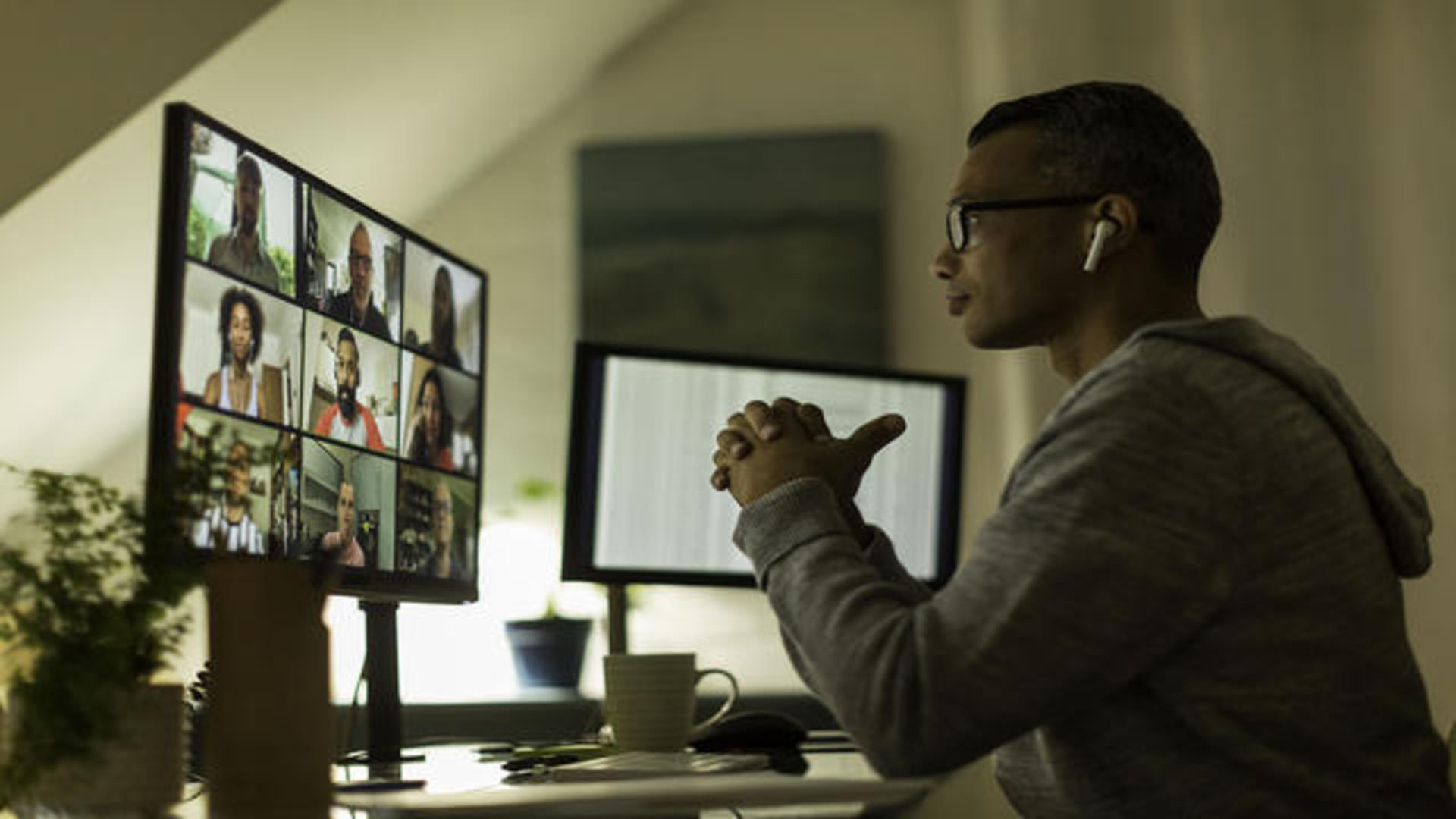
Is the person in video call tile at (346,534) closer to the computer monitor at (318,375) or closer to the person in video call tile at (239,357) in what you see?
the computer monitor at (318,375)

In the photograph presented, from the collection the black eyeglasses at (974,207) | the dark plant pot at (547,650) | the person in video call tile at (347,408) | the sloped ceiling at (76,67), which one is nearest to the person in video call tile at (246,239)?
the person in video call tile at (347,408)

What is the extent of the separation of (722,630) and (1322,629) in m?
2.69

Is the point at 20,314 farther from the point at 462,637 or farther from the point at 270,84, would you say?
the point at 462,637

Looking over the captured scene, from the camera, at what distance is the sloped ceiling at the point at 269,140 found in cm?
249

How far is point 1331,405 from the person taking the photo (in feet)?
3.75

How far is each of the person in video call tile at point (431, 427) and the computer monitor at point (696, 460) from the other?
1.13 feet

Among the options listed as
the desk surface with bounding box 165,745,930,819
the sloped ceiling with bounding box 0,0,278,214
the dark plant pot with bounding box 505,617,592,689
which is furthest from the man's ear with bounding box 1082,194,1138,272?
the dark plant pot with bounding box 505,617,592,689

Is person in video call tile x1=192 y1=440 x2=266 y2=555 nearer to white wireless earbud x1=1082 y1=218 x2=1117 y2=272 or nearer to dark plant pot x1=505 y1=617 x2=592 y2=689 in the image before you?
white wireless earbud x1=1082 y1=218 x2=1117 y2=272

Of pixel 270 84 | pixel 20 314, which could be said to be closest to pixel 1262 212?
pixel 270 84

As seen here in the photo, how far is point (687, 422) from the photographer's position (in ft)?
7.16

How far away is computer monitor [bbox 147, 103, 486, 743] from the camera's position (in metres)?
1.17

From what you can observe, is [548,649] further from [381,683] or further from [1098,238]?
[1098,238]

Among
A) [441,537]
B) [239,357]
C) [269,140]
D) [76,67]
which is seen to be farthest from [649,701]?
[269,140]

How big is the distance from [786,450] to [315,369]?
44 cm
